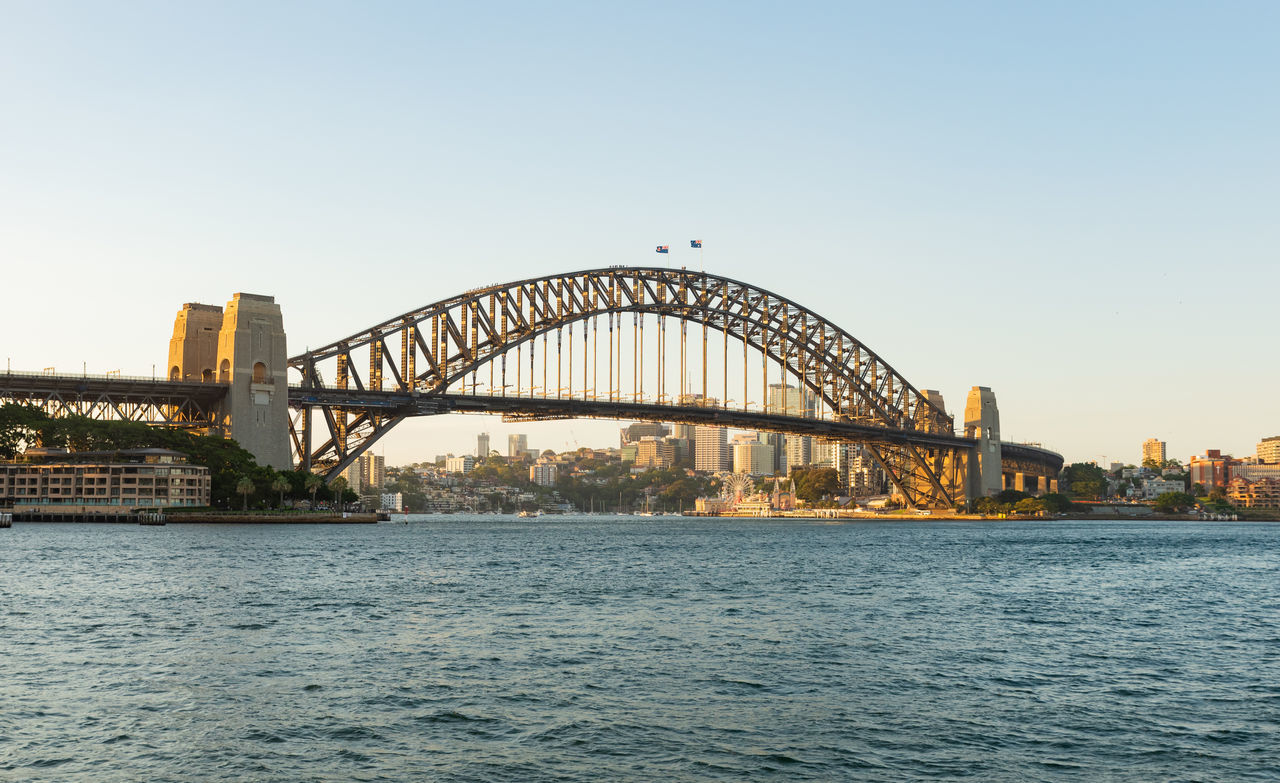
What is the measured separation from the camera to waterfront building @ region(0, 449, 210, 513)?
8638cm

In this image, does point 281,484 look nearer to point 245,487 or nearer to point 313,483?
point 245,487

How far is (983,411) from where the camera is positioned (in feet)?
474

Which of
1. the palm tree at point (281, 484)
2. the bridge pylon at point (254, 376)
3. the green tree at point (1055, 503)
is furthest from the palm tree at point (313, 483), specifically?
the green tree at point (1055, 503)

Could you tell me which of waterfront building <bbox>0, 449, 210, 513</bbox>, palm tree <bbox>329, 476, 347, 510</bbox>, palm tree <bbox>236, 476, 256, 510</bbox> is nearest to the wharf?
waterfront building <bbox>0, 449, 210, 513</bbox>

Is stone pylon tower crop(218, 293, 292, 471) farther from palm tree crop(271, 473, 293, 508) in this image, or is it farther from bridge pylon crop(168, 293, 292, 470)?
palm tree crop(271, 473, 293, 508)

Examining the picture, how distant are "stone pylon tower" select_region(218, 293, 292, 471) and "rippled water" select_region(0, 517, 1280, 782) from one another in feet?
140

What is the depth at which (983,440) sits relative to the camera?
144 m

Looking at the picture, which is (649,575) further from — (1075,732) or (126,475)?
(126,475)

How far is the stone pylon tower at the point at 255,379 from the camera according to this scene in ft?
287

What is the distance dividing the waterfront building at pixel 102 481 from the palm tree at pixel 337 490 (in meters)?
12.4

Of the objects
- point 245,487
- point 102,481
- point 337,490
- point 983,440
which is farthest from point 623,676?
point 983,440

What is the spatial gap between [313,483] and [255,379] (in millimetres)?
8773

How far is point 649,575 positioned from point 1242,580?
24048 mm

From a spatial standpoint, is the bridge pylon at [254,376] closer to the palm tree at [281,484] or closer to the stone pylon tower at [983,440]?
the palm tree at [281,484]
